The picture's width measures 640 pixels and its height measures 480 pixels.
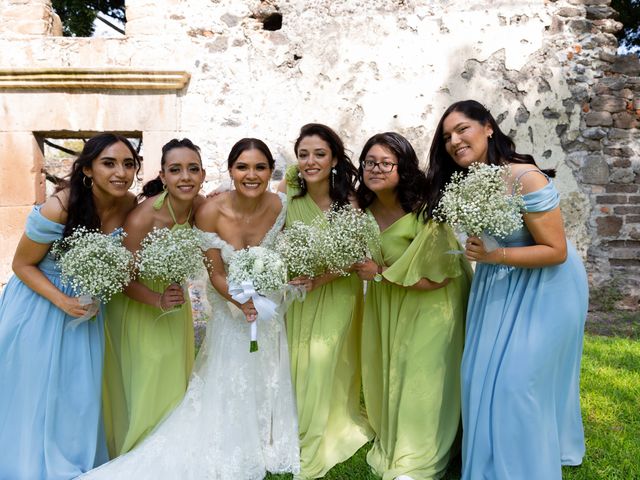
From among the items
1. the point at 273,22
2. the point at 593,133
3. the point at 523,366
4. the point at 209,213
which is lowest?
the point at 523,366

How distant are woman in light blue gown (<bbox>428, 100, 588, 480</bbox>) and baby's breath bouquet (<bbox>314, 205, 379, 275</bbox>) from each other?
68cm

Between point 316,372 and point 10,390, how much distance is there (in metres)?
1.90

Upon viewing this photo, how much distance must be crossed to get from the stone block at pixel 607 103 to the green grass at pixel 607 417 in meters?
2.99

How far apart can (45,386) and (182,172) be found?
5.12ft

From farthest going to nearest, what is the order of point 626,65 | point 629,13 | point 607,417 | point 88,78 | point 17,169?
1. point 629,13
2. point 626,65
3. point 17,169
4. point 88,78
5. point 607,417

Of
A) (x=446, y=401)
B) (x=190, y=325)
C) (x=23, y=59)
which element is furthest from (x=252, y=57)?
(x=446, y=401)

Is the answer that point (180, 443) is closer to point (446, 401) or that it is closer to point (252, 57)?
point (446, 401)

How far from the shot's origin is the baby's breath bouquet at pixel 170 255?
10.2 feet

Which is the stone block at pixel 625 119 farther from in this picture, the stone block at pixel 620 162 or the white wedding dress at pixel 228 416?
the white wedding dress at pixel 228 416

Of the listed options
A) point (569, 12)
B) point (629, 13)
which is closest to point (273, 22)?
point (569, 12)

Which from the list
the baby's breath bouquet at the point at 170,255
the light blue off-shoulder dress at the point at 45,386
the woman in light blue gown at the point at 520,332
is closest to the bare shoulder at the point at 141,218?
the baby's breath bouquet at the point at 170,255

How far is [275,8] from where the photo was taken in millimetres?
6906

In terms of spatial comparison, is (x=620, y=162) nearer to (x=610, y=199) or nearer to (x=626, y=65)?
(x=610, y=199)

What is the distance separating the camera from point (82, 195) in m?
3.22
